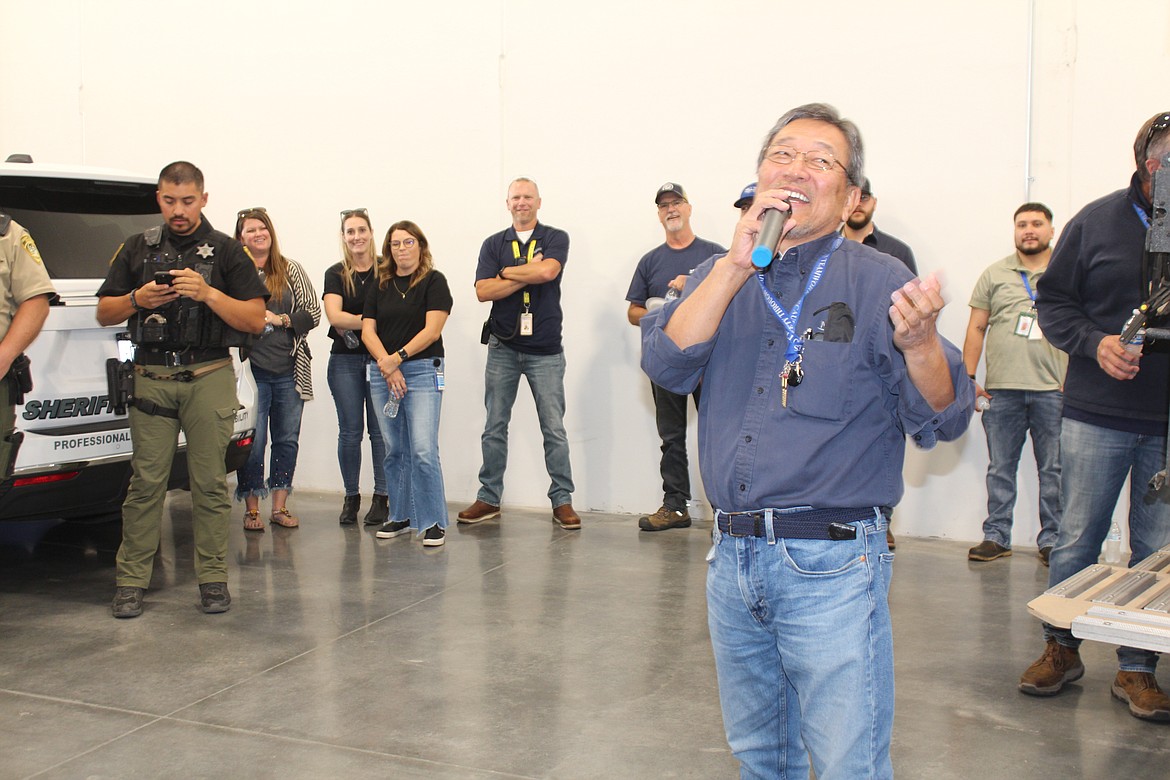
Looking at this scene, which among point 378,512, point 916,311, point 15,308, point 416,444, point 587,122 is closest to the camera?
point 916,311

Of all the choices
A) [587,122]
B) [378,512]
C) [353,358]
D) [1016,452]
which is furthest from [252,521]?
[1016,452]

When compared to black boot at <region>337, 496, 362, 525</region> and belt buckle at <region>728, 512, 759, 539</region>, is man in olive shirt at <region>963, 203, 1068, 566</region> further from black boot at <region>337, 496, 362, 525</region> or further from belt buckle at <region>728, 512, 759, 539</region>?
belt buckle at <region>728, 512, 759, 539</region>

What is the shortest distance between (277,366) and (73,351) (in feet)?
5.26

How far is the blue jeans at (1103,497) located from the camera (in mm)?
3412

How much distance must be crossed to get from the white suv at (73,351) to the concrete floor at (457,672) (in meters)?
0.54

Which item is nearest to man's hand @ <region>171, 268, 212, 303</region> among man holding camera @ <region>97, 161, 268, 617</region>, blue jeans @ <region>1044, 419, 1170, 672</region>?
man holding camera @ <region>97, 161, 268, 617</region>

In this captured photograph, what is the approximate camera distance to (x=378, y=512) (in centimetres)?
644

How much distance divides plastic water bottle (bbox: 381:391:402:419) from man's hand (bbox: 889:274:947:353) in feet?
14.2

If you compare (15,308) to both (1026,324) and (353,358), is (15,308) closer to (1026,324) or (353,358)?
(353,358)

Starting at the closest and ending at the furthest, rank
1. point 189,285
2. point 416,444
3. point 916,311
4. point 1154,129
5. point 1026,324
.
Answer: point 916,311 < point 1154,129 < point 189,285 < point 1026,324 < point 416,444

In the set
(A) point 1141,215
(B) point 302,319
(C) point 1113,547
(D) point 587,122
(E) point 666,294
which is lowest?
(C) point 1113,547

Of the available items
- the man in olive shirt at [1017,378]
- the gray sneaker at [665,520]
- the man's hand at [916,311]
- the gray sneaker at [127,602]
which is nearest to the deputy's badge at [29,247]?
the gray sneaker at [127,602]

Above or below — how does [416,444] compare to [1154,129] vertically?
below

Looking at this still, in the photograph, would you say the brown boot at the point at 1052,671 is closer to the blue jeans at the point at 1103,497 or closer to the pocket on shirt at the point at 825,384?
the blue jeans at the point at 1103,497
